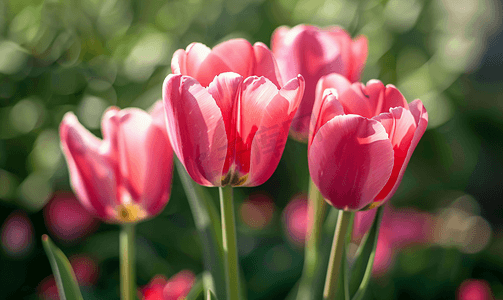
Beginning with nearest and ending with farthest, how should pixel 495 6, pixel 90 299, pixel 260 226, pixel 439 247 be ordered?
pixel 90 299 → pixel 439 247 → pixel 260 226 → pixel 495 6

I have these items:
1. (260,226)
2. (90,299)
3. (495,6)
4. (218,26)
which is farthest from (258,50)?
(495,6)

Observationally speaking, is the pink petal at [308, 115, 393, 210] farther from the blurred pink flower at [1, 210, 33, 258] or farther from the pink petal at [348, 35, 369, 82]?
the blurred pink flower at [1, 210, 33, 258]

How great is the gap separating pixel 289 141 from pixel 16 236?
2.02 ft

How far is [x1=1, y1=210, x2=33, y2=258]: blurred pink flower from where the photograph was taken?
0.84 metres

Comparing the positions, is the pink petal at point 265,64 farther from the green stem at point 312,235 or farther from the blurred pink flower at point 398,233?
the blurred pink flower at point 398,233

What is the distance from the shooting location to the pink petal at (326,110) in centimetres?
25

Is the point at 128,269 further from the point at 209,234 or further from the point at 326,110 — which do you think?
the point at 326,110

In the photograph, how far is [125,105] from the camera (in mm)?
922

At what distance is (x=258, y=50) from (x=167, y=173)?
14 centimetres

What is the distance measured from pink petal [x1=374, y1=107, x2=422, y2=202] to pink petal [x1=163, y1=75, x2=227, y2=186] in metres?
0.10

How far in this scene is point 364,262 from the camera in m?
0.34

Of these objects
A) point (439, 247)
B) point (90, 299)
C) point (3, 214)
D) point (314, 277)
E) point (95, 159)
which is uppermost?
point (95, 159)

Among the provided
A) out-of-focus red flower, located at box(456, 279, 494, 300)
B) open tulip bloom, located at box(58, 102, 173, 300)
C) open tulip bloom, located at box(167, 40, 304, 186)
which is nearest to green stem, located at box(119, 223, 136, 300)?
open tulip bloom, located at box(58, 102, 173, 300)

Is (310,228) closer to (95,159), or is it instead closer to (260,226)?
(95,159)
